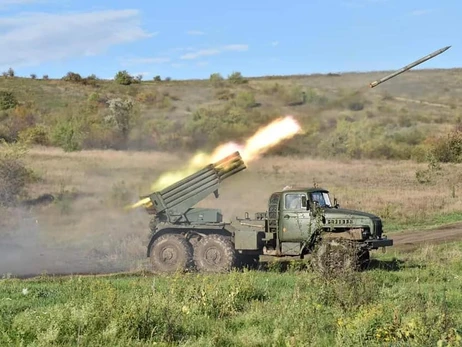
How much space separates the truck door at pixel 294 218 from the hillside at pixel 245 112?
646cm

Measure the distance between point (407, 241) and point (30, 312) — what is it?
16781 mm

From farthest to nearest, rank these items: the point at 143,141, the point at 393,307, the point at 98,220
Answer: the point at 143,141 < the point at 98,220 < the point at 393,307

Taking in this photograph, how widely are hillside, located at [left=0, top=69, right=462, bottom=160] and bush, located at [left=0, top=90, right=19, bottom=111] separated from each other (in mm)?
1030

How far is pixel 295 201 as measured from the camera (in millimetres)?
18562

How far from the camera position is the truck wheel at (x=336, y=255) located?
16.4 m

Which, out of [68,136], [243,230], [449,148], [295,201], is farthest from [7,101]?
[295,201]

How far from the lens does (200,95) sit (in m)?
69.5

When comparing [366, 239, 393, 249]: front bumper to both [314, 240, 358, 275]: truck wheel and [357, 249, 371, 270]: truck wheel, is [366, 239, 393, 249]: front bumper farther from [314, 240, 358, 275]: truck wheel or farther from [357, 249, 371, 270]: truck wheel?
[314, 240, 358, 275]: truck wheel

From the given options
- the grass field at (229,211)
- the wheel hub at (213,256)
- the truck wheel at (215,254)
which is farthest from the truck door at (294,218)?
the wheel hub at (213,256)

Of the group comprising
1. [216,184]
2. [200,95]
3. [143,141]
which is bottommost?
[216,184]

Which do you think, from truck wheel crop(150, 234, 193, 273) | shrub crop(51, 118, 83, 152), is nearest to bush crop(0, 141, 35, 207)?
truck wheel crop(150, 234, 193, 273)

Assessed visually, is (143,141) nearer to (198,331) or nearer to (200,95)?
(200,95)

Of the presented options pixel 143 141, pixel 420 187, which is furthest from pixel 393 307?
pixel 143 141

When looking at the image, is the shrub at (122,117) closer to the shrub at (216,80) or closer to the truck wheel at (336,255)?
the shrub at (216,80)
